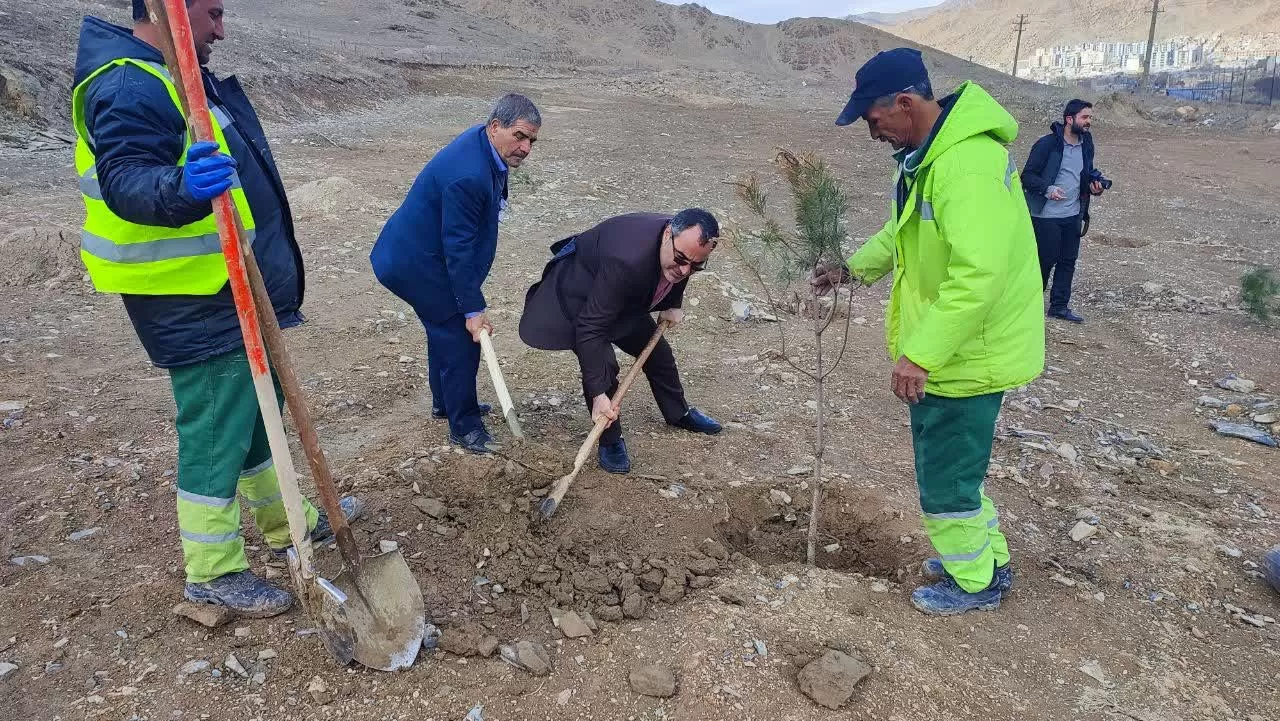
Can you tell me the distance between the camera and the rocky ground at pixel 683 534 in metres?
2.44

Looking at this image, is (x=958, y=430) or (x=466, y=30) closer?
(x=958, y=430)

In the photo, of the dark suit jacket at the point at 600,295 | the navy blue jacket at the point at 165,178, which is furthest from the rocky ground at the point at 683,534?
the navy blue jacket at the point at 165,178

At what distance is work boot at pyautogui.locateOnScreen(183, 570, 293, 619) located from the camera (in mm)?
2576

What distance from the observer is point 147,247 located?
223cm

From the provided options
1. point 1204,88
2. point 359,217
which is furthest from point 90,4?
point 1204,88

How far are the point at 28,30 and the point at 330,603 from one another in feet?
51.9

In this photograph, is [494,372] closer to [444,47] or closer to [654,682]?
[654,682]

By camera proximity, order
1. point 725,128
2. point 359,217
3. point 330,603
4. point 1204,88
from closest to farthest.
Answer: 1. point 330,603
2. point 359,217
3. point 725,128
4. point 1204,88

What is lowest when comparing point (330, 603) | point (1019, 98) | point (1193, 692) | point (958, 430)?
point (1193, 692)

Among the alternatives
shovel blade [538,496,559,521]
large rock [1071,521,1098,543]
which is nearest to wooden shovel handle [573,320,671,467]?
shovel blade [538,496,559,521]

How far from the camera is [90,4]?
1909cm

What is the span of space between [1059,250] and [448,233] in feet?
16.3

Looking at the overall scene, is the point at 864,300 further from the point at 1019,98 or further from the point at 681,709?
the point at 1019,98

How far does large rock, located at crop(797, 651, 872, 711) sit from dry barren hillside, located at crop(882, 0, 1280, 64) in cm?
8605
